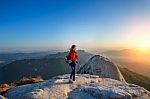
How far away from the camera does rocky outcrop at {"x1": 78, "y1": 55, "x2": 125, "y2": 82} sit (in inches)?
1331

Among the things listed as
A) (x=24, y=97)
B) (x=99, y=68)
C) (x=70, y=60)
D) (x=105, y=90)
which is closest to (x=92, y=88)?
(x=105, y=90)

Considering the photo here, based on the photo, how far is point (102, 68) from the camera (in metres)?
34.3

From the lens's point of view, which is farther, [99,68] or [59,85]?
[99,68]

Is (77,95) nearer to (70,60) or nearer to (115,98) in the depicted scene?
(115,98)

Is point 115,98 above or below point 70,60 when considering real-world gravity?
below

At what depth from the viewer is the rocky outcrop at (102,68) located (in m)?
33.8

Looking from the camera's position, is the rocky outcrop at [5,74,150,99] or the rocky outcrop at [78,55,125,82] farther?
the rocky outcrop at [78,55,125,82]

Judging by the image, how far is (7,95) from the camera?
61.0 ft

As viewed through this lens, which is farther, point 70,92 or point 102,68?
point 102,68

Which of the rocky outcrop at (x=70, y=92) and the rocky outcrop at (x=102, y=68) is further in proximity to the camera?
the rocky outcrop at (x=102, y=68)

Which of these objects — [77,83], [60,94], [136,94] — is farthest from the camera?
[77,83]

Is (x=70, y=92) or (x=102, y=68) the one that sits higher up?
(x=102, y=68)

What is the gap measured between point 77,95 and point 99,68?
16.1 m

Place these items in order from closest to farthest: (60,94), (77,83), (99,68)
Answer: (60,94), (77,83), (99,68)
